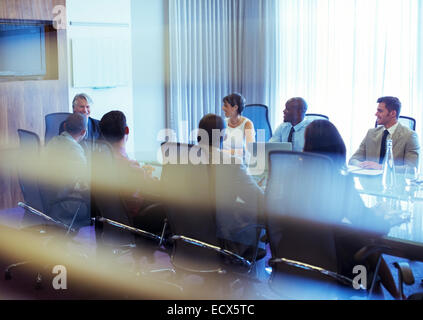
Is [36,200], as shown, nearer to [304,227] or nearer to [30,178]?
[30,178]

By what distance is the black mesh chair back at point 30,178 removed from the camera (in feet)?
12.8

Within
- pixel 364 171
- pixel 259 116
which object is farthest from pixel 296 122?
pixel 364 171

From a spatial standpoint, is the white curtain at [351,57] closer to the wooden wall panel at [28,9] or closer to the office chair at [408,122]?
the office chair at [408,122]

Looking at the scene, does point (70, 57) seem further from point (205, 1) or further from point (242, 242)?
point (242, 242)

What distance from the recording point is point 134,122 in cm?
777

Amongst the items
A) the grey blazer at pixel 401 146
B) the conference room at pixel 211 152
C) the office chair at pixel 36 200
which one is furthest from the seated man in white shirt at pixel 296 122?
the office chair at pixel 36 200

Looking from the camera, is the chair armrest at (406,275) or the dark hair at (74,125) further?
the dark hair at (74,125)

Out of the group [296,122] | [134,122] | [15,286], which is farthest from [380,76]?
[15,286]

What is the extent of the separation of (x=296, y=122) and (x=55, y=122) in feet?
7.67

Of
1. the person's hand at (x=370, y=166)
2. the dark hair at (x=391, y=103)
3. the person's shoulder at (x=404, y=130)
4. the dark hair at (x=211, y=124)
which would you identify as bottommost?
the person's hand at (x=370, y=166)

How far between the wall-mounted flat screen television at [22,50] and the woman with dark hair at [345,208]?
4056mm

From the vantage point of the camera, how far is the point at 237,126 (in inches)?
220

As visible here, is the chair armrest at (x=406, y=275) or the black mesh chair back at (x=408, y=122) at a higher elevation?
the black mesh chair back at (x=408, y=122)

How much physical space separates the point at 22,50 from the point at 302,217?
4.48 metres
